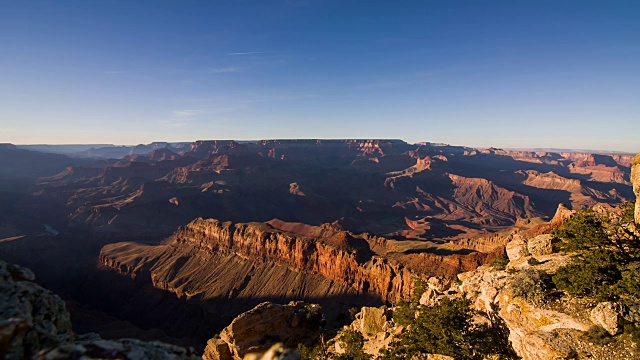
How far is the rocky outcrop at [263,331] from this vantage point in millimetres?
44156

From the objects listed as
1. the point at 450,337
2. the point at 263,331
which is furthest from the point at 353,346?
the point at 263,331

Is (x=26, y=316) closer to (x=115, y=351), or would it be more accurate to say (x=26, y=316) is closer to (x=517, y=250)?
(x=115, y=351)

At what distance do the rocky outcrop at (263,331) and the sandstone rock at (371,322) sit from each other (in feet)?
36.5

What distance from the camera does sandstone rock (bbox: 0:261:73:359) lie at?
6.59 metres

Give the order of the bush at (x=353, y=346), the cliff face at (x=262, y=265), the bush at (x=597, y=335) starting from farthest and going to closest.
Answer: the cliff face at (x=262, y=265), the bush at (x=353, y=346), the bush at (x=597, y=335)

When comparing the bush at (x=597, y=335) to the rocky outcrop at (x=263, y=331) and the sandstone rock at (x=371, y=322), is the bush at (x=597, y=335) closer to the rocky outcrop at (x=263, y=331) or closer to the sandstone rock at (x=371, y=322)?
the sandstone rock at (x=371, y=322)

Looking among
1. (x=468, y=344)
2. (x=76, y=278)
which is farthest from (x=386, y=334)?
(x=76, y=278)

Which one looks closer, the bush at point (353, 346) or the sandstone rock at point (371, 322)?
the bush at point (353, 346)

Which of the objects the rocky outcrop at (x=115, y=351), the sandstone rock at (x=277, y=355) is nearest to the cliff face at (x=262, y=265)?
the sandstone rock at (x=277, y=355)

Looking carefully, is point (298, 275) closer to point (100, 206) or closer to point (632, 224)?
point (632, 224)

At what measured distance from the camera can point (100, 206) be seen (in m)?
185

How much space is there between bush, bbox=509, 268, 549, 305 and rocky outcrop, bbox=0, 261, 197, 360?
73.2 ft

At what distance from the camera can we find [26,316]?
7.96 m

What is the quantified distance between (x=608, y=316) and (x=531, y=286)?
4.81 metres
